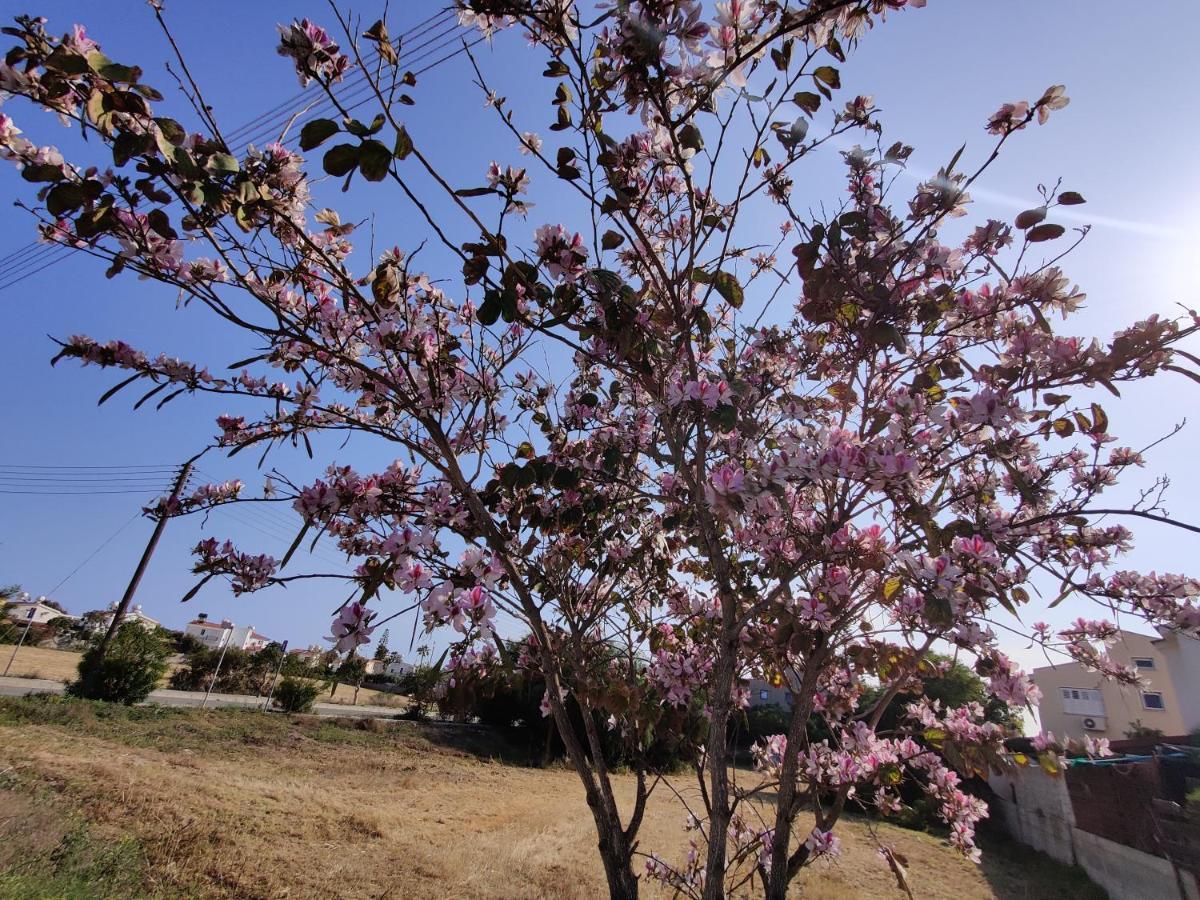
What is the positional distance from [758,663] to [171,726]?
11.1 metres

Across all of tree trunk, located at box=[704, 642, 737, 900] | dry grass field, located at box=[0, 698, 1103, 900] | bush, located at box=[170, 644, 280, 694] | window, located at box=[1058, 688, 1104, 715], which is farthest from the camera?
bush, located at box=[170, 644, 280, 694]

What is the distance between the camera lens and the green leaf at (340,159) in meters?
1.22

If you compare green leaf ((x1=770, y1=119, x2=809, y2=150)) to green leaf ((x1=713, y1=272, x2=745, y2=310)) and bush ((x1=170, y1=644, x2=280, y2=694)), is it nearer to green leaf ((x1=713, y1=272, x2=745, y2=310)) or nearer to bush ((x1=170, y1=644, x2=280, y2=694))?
green leaf ((x1=713, y1=272, x2=745, y2=310))

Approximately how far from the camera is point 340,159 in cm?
123

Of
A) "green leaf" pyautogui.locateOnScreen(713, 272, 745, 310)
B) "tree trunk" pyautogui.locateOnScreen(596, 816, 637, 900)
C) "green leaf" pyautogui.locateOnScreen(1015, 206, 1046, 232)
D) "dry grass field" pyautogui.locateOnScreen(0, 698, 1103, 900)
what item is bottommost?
"dry grass field" pyautogui.locateOnScreen(0, 698, 1103, 900)

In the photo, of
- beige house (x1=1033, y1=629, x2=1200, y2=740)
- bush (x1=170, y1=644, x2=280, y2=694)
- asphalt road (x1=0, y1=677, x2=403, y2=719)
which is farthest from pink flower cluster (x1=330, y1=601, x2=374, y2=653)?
bush (x1=170, y1=644, x2=280, y2=694)

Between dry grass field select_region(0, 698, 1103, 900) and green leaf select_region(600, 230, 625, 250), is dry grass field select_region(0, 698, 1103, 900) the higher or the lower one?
the lower one

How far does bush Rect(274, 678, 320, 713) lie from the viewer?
47.8ft

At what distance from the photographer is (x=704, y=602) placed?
3311 mm

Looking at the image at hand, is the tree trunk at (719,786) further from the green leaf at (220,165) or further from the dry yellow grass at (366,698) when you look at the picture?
the dry yellow grass at (366,698)

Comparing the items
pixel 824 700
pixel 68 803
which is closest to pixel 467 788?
pixel 68 803

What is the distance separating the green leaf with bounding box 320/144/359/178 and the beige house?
15064 mm

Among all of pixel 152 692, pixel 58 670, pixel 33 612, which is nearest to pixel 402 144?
pixel 152 692

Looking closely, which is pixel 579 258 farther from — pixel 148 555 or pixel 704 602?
pixel 148 555
